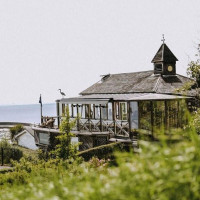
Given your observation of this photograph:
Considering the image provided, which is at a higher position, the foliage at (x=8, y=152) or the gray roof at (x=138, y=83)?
the gray roof at (x=138, y=83)

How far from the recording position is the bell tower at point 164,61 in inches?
1206

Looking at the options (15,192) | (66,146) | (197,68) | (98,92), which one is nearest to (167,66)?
(98,92)

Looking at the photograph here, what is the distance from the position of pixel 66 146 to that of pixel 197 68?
24.8ft

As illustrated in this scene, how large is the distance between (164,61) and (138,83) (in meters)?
3.22

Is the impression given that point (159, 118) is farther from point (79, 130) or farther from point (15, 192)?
point (15, 192)

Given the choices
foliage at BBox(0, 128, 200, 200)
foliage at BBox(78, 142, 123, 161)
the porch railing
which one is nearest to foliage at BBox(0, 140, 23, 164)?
the porch railing

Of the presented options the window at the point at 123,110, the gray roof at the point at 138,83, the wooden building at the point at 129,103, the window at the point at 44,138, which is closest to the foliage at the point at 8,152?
the window at the point at 44,138

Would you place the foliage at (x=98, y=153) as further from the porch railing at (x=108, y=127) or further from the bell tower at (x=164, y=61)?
the bell tower at (x=164, y=61)

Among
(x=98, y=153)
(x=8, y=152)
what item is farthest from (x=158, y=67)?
(x=8, y=152)

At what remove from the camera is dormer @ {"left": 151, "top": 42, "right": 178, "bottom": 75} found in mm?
30630

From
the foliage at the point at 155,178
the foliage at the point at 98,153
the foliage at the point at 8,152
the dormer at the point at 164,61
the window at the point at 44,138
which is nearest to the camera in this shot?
the foliage at the point at 155,178

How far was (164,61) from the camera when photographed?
101ft

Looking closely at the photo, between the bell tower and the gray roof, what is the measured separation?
20.8 inches

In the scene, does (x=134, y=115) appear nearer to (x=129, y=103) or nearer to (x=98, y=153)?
(x=129, y=103)
